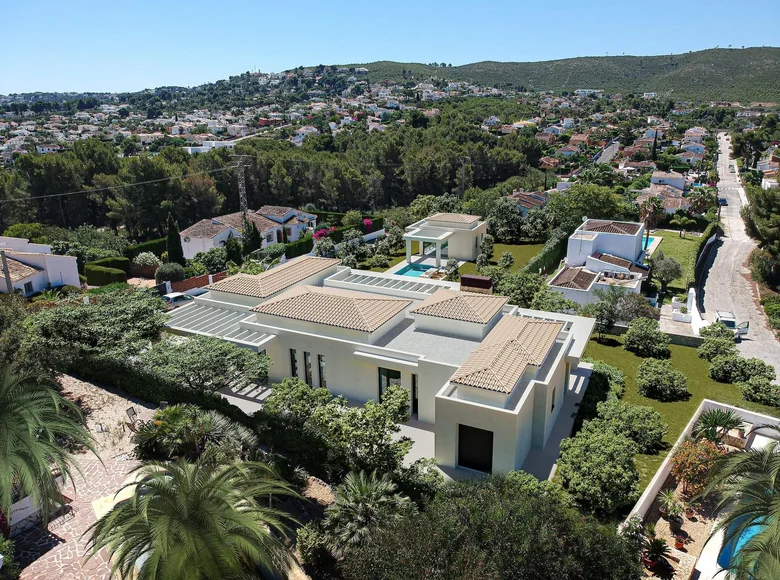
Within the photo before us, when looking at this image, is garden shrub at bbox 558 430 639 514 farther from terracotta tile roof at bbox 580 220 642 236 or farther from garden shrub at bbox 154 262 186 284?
terracotta tile roof at bbox 580 220 642 236

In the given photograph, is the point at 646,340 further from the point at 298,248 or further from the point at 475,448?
the point at 298,248

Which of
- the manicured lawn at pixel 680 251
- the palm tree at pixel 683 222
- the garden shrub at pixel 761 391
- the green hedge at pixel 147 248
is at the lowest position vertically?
the manicured lawn at pixel 680 251

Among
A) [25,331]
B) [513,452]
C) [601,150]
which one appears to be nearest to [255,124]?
[601,150]

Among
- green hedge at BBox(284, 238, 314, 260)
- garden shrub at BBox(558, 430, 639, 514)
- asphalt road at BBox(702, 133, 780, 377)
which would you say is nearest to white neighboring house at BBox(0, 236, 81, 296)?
green hedge at BBox(284, 238, 314, 260)

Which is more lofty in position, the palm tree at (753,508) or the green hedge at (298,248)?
the palm tree at (753,508)

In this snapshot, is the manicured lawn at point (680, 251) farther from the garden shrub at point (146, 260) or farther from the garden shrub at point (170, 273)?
the garden shrub at point (146, 260)

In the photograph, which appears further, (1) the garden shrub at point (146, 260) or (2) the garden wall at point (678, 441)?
(1) the garden shrub at point (146, 260)

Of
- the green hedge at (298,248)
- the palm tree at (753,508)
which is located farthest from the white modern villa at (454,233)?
the palm tree at (753,508)
